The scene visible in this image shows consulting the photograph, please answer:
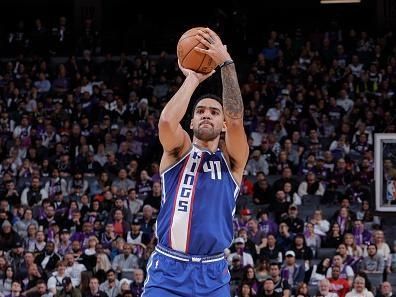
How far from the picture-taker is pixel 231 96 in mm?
6848

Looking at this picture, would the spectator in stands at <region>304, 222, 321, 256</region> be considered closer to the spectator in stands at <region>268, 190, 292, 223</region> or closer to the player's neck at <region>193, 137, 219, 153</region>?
the spectator in stands at <region>268, 190, 292, 223</region>

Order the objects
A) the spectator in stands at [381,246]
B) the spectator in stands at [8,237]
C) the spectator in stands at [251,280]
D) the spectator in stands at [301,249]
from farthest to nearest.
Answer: the spectator in stands at [8,237] < the spectator in stands at [301,249] < the spectator in stands at [381,246] < the spectator in stands at [251,280]

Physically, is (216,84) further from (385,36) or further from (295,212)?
(295,212)

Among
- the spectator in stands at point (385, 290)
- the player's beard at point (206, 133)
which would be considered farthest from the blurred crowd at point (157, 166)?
the player's beard at point (206, 133)

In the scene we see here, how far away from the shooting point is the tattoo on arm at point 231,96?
269 inches

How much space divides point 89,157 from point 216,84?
3.89 m

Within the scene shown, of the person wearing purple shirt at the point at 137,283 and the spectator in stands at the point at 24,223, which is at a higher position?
the spectator in stands at the point at 24,223

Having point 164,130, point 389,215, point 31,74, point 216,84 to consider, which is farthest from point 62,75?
point 164,130

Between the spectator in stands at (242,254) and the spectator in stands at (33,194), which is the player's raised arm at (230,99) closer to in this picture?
the spectator in stands at (242,254)

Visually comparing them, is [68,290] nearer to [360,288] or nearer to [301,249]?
[301,249]

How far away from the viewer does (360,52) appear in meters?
23.6

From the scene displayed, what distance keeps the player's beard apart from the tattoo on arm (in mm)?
143

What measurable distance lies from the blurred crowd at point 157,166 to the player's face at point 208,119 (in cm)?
703

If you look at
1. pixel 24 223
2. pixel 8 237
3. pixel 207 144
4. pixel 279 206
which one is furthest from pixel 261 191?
pixel 207 144
